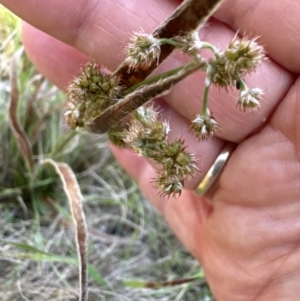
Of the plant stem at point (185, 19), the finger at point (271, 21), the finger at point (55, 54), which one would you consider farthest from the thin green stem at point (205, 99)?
the finger at point (55, 54)

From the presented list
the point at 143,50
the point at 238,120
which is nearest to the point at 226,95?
the point at 238,120

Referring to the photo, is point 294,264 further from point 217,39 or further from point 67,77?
point 67,77

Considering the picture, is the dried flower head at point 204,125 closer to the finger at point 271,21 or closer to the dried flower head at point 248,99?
the dried flower head at point 248,99

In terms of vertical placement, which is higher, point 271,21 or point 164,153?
point 271,21

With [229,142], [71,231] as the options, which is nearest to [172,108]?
[229,142]

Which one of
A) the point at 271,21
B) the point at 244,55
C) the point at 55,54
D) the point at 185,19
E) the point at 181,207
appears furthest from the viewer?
the point at 181,207

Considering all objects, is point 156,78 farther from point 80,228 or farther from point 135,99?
point 80,228

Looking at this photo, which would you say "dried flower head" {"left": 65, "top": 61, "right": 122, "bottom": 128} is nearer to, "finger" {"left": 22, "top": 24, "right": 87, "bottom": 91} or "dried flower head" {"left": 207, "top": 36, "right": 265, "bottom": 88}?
"dried flower head" {"left": 207, "top": 36, "right": 265, "bottom": 88}

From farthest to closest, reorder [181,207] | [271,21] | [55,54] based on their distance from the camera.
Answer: [181,207] < [55,54] < [271,21]
